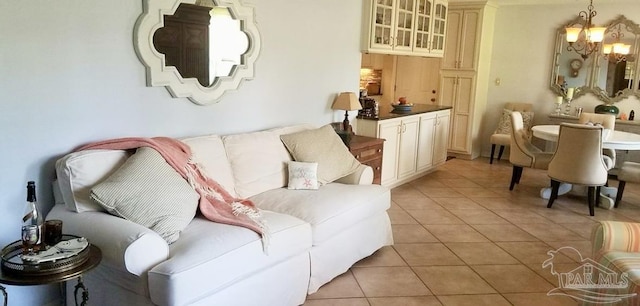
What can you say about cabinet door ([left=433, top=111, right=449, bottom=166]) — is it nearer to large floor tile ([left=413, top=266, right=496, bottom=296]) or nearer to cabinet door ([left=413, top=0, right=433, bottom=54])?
cabinet door ([left=413, top=0, right=433, bottom=54])

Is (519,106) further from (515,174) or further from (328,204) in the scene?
(328,204)

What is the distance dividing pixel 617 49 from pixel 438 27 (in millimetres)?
2417

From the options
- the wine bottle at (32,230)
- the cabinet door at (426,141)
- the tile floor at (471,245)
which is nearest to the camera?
the wine bottle at (32,230)

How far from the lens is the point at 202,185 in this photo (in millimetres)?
2750

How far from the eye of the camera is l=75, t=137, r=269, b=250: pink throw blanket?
2590mm

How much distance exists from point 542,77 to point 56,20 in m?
6.57

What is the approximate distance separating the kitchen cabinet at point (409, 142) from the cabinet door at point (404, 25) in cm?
82

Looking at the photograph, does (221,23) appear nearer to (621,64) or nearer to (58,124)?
(58,124)

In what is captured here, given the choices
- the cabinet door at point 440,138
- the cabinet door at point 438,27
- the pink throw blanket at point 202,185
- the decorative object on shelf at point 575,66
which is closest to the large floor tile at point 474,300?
the pink throw blanket at point 202,185

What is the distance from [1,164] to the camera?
235 cm

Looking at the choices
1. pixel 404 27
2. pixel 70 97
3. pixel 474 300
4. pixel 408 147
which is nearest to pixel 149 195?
pixel 70 97

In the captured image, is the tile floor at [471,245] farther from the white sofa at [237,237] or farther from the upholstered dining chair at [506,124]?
the upholstered dining chair at [506,124]

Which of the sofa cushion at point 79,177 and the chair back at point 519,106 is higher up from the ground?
the chair back at point 519,106

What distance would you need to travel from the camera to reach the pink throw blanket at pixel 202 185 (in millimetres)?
2590
